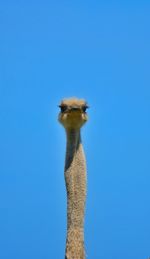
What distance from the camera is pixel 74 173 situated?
10.1 metres

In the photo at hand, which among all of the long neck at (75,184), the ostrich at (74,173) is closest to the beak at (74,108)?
the ostrich at (74,173)

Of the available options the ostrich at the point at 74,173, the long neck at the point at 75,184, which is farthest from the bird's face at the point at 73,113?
the long neck at the point at 75,184

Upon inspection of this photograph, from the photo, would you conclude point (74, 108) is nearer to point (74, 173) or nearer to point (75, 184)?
point (74, 173)

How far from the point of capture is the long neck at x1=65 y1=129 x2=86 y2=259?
32.2ft

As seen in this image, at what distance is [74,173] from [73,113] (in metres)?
1.17

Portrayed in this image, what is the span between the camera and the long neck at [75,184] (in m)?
9.80

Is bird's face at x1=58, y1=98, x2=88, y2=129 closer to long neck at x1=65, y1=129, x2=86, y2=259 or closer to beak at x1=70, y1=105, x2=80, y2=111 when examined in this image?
beak at x1=70, y1=105, x2=80, y2=111

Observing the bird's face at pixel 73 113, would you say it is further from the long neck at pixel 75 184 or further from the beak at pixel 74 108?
the long neck at pixel 75 184

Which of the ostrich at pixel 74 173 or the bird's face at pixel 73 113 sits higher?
the bird's face at pixel 73 113

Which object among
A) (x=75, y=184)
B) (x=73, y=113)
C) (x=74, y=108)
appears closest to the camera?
(x=74, y=108)

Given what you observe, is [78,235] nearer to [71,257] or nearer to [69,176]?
[71,257]

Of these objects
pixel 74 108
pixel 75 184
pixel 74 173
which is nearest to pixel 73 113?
pixel 74 108

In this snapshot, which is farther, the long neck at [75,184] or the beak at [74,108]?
the long neck at [75,184]

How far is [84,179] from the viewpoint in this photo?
33.1ft
